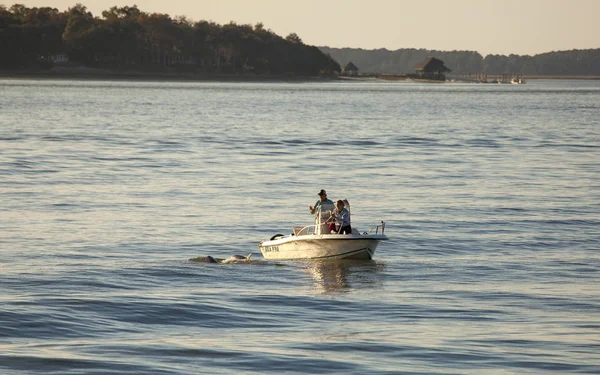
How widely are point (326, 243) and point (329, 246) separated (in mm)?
140

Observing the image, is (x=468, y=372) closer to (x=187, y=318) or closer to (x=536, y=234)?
(x=187, y=318)

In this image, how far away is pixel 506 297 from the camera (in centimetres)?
2744

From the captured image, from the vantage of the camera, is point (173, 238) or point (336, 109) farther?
point (336, 109)

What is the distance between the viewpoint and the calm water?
2116 cm

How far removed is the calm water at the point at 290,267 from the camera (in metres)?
21.2

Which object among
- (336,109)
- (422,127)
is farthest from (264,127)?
(336,109)

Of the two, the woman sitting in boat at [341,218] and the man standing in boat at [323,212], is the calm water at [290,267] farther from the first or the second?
Result: the woman sitting in boat at [341,218]

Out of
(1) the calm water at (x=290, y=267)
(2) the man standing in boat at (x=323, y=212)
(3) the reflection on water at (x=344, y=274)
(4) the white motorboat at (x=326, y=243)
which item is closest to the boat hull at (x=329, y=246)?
(4) the white motorboat at (x=326, y=243)

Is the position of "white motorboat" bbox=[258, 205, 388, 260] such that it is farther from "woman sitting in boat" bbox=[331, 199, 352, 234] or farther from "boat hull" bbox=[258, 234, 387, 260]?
"woman sitting in boat" bbox=[331, 199, 352, 234]

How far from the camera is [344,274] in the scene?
1224 inches

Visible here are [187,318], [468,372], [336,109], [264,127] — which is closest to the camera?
[468,372]

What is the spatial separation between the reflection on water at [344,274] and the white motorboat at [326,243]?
9.0 inches

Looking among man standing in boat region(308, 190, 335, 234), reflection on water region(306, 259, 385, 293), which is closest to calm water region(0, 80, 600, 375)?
reflection on water region(306, 259, 385, 293)

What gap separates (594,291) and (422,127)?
90.5 m
